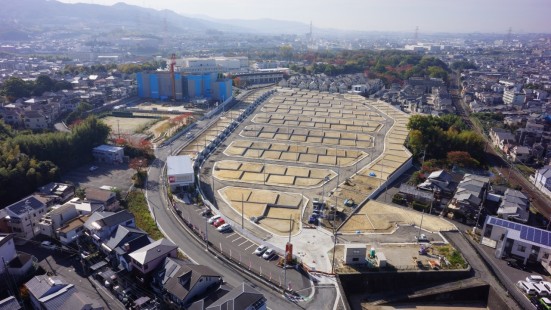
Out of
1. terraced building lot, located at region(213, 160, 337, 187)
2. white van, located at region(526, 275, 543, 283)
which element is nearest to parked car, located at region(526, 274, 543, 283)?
white van, located at region(526, 275, 543, 283)

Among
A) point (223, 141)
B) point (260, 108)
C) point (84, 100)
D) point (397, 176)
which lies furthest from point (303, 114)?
point (84, 100)

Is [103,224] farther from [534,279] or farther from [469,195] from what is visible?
[469,195]

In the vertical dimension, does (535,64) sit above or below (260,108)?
above

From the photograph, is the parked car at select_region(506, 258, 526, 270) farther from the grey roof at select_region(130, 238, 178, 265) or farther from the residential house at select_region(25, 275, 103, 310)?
the residential house at select_region(25, 275, 103, 310)

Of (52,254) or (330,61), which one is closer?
(52,254)

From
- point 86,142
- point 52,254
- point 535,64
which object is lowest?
point 52,254

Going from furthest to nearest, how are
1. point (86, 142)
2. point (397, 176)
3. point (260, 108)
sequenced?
1. point (260, 108)
2. point (86, 142)
3. point (397, 176)

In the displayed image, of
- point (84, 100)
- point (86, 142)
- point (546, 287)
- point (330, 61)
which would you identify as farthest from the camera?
point (330, 61)

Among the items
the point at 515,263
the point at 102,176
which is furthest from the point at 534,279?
the point at 102,176

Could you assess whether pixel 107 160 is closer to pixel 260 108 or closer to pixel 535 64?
pixel 260 108
